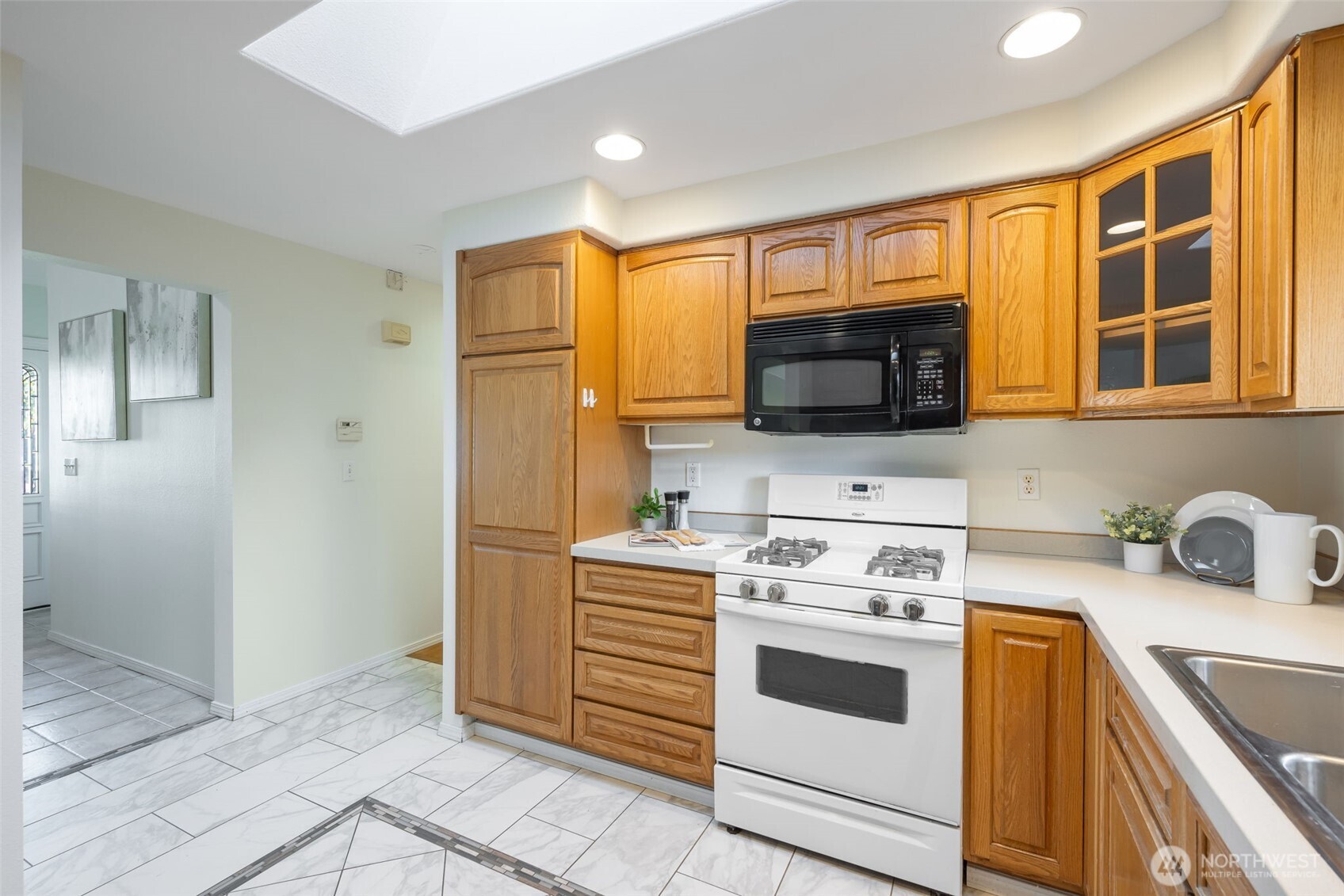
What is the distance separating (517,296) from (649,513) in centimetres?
109

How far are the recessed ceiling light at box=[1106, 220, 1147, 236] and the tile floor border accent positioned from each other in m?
2.48

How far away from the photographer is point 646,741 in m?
2.22

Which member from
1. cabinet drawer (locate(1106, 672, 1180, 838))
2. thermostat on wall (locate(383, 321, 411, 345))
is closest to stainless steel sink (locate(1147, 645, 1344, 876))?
cabinet drawer (locate(1106, 672, 1180, 838))

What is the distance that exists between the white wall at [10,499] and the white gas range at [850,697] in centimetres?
193

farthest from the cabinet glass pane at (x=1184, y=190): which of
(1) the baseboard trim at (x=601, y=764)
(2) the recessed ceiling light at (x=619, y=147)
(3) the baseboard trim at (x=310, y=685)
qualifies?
(3) the baseboard trim at (x=310, y=685)

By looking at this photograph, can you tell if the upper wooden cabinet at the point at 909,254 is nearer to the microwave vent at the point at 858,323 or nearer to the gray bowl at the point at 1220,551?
the microwave vent at the point at 858,323

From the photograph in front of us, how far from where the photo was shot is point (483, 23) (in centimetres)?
184

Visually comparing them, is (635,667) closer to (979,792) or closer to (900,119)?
(979,792)

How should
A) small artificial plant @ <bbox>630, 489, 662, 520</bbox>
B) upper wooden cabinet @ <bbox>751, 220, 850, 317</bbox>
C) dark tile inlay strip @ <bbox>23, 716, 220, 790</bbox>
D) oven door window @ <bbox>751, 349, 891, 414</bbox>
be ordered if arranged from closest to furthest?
oven door window @ <bbox>751, 349, 891, 414</bbox> → upper wooden cabinet @ <bbox>751, 220, 850, 317</bbox> → dark tile inlay strip @ <bbox>23, 716, 220, 790</bbox> → small artificial plant @ <bbox>630, 489, 662, 520</bbox>

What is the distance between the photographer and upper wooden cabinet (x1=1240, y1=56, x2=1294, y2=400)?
51.8 inches

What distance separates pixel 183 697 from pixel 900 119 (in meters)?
4.16

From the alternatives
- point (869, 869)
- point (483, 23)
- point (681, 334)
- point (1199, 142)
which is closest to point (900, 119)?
point (1199, 142)

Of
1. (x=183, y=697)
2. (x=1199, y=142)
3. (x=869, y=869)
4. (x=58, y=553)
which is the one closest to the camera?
(x=1199, y=142)

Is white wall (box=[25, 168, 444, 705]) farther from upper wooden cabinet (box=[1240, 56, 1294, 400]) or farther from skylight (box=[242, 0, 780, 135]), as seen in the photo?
upper wooden cabinet (box=[1240, 56, 1294, 400])
